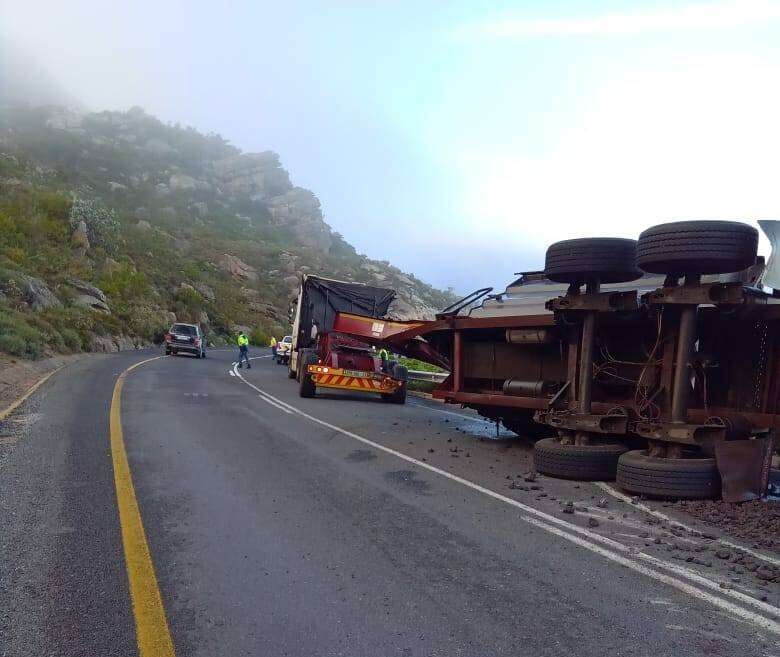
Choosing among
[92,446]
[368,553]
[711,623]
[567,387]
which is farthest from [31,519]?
[567,387]

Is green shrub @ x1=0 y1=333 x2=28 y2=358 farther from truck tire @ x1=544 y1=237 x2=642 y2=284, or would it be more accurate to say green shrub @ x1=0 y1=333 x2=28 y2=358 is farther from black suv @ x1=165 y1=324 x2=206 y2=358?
truck tire @ x1=544 y1=237 x2=642 y2=284

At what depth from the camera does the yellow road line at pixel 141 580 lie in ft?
11.4

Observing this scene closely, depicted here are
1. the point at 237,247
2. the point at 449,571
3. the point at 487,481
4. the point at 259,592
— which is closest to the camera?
the point at 259,592

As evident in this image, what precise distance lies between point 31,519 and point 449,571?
3354mm

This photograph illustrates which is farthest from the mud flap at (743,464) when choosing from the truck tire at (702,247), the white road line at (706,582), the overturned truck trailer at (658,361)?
the white road line at (706,582)

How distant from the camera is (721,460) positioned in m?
6.80

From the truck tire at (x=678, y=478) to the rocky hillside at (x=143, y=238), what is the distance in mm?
18527

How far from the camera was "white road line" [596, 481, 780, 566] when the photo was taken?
5.17 metres

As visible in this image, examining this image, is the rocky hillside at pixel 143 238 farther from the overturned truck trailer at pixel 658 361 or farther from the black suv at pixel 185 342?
the overturned truck trailer at pixel 658 361

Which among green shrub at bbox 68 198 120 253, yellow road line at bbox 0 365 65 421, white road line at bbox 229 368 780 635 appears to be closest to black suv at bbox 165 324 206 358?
yellow road line at bbox 0 365 65 421

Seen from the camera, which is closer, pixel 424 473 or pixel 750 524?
pixel 750 524

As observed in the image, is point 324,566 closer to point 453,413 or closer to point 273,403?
point 273,403

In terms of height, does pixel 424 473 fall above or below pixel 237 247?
below

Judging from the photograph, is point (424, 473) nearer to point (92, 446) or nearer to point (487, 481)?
point (487, 481)
